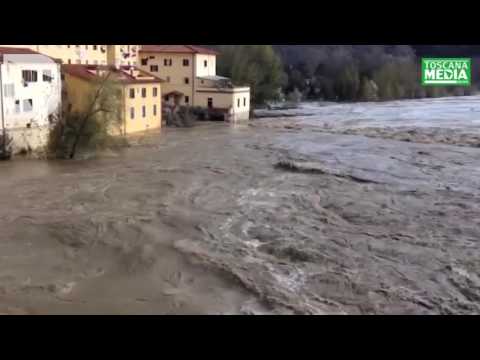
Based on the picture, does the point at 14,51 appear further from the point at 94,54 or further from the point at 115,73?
the point at 94,54

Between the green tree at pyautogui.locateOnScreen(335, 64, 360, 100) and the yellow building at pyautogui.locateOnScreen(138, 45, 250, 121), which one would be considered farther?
the green tree at pyautogui.locateOnScreen(335, 64, 360, 100)

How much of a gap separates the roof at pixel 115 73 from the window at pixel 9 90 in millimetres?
1886

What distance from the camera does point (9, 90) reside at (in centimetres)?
1134

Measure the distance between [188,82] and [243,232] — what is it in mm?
13089

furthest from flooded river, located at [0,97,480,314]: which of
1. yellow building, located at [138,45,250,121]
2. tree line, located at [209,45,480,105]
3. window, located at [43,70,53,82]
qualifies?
tree line, located at [209,45,480,105]

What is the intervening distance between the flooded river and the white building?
0.97 m

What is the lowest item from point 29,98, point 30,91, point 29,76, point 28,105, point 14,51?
point 28,105

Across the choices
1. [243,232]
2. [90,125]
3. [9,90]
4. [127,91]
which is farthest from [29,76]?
[243,232]

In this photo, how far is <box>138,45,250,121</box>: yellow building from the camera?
750 inches
